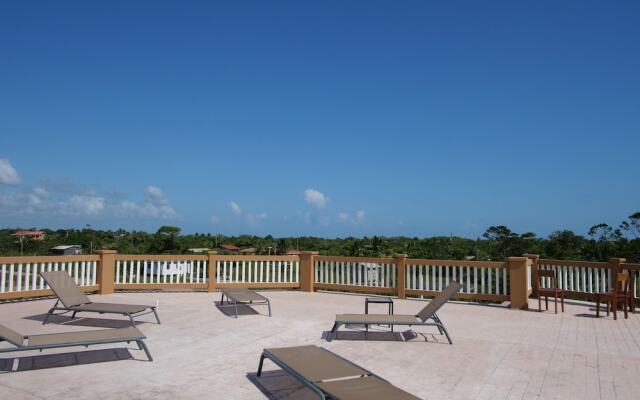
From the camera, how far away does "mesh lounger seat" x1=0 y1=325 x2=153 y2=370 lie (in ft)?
16.2

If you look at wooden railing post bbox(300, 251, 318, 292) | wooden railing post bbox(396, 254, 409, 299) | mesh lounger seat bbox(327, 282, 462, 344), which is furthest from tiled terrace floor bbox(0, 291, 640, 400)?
wooden railing post bbox(300, 251, 318, 292)

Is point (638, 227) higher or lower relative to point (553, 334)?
higher

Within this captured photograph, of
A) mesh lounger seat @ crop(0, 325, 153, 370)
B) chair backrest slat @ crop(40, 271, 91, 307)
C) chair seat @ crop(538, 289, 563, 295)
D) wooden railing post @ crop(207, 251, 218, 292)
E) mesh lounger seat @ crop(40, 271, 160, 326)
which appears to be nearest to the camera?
mesh lounger seat @ crop(0, 325, 153, 370)

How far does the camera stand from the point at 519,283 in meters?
10.3

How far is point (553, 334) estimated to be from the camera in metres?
7.66

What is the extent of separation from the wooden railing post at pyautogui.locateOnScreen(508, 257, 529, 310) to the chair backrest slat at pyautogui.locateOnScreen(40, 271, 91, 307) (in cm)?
815

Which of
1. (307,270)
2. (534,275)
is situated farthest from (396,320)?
(534,275)

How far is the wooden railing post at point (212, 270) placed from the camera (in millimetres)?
12391

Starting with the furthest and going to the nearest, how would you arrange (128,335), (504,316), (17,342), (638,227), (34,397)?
(638,227)
(504,316)
(128,335)
(17,342)
(34,397)

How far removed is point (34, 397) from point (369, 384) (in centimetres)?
291

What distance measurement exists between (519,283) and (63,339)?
853cm

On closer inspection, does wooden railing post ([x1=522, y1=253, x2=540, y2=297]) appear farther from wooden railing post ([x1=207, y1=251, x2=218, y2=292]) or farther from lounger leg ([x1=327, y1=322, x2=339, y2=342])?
wooden railing post ([x1=207, y1=251, x2=218, y2=292])

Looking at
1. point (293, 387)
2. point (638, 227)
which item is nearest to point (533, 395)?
point (293, 387)

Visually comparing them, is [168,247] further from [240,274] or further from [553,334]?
[553,334]
